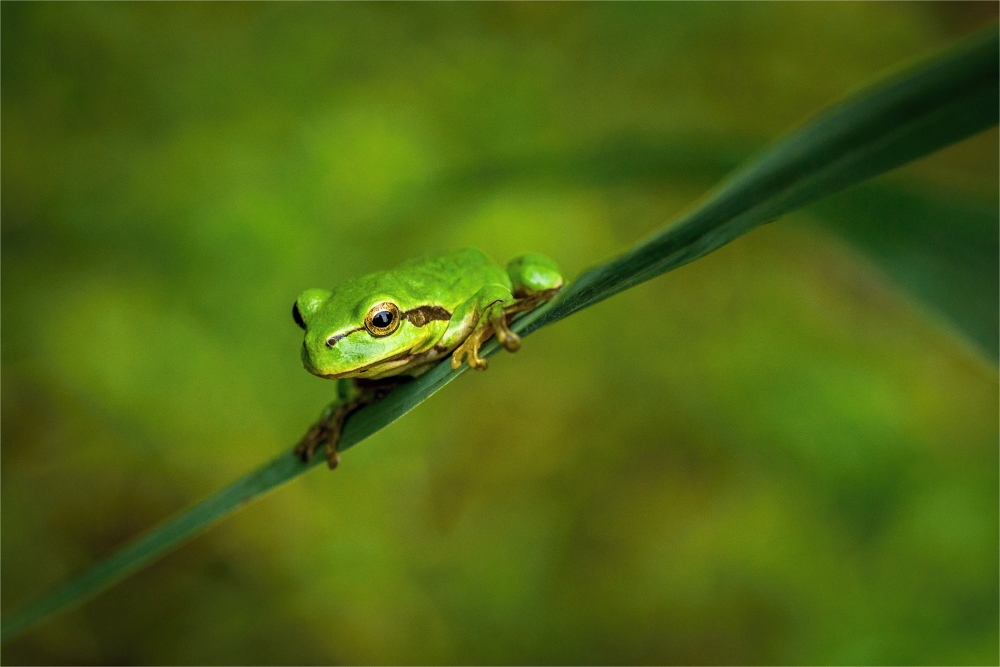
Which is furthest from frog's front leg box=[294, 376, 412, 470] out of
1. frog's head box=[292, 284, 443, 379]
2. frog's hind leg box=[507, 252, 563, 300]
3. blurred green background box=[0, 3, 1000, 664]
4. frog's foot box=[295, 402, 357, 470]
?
blurred green background box=[0, 3, 1000, 664]

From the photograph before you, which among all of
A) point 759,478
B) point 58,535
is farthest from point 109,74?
point 759,478

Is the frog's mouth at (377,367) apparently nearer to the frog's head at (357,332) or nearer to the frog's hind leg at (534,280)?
the frog's head at (357,332)

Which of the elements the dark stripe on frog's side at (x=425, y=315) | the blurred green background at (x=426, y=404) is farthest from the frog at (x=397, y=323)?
the blurred green background at (x=426, y=404)

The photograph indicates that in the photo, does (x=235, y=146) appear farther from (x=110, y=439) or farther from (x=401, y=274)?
(x=401, y=274)

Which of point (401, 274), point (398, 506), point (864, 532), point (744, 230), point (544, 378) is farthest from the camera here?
point (544, 378)

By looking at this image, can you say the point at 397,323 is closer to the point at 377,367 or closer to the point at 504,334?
the point at 377,367

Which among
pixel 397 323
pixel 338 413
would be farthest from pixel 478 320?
pixel 338 413

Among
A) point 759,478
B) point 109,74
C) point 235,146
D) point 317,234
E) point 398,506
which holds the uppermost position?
point 109,74
